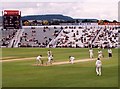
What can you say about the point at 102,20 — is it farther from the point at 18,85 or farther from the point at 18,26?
the point at 18,85

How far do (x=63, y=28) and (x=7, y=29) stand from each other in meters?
13.6

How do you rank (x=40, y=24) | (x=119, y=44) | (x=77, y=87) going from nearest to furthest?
1. (x=77, y=87)
2. (x=119, y=44)
3. (x=40, y=24)

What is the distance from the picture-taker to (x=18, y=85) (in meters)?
20.9

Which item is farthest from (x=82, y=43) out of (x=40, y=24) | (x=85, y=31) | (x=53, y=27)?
(x=40, y=24)

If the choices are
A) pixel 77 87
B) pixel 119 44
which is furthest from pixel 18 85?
pixel 119 44

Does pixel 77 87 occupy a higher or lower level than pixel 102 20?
lower

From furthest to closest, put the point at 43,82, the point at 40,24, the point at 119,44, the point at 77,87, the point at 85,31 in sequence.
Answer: the point at 40,24 < the point at 85,31 < the point at 119,44 < the point at 43,82 < the point at 77,87

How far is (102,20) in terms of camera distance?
3593 inches

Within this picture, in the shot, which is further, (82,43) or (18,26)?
(18,26)

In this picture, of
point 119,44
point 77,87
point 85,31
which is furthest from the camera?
point 85,31

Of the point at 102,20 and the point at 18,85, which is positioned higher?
the point at 102,20

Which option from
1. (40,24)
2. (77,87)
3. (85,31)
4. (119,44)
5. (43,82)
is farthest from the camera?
(40,24)

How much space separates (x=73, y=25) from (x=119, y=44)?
1692cm

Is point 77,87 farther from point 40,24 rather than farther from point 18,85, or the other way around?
point 40,24
